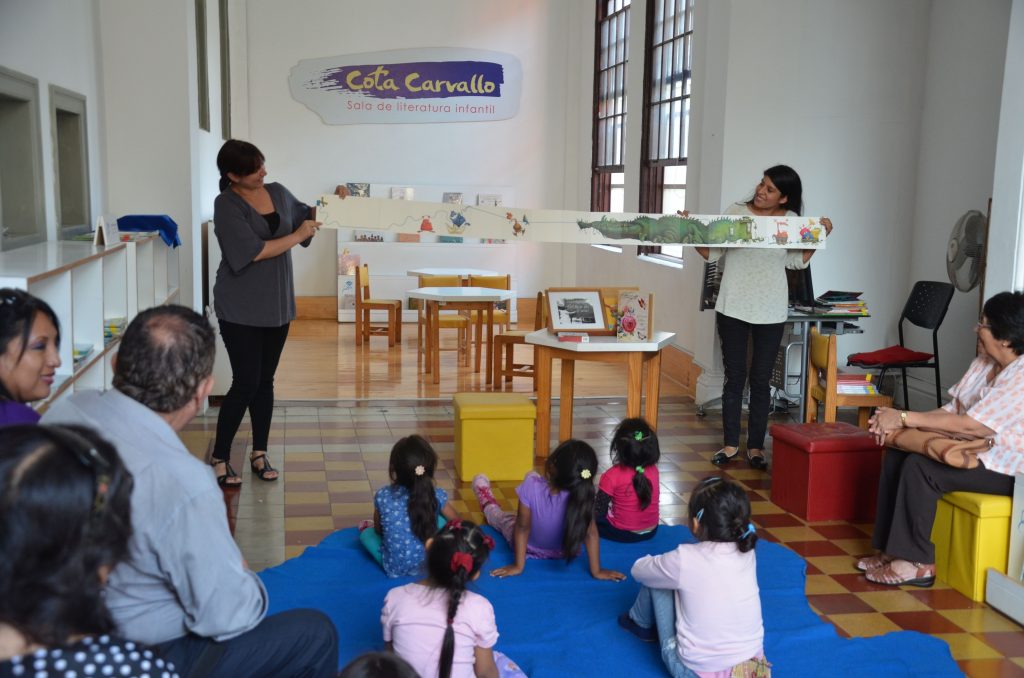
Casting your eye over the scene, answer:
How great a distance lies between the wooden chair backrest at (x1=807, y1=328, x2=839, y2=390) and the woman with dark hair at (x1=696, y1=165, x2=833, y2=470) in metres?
0.24

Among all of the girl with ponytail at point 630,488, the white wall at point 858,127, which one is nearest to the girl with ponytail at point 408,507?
the girl with ponytail at point 630,488

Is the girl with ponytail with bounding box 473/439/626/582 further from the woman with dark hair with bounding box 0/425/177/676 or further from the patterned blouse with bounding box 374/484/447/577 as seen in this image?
the woman with dark hair with bounding box 0/425/177/676

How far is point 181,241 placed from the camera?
22.1ft

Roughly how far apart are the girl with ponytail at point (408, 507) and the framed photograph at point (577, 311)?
7.04 ft

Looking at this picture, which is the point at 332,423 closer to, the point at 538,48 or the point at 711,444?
the point at 711,444

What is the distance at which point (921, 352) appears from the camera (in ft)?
23.6

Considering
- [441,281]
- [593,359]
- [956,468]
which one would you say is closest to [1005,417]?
[956,468]

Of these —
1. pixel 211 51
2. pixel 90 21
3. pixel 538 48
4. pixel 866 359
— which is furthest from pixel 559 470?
pixel 538 48

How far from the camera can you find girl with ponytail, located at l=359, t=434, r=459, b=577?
383cm

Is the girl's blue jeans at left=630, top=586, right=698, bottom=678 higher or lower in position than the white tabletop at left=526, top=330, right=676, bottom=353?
lower

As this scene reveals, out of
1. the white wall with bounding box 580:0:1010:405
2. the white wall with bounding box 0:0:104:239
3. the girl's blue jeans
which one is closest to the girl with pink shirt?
the girl's blue jeans

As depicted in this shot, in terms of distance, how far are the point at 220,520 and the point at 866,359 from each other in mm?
5614

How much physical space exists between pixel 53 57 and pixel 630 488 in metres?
3.69

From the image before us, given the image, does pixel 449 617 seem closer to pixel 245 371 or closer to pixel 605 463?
pixel 245 371
